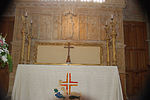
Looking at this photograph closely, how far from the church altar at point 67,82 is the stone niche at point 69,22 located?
2445 mm

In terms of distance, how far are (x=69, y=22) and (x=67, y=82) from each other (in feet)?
10.4

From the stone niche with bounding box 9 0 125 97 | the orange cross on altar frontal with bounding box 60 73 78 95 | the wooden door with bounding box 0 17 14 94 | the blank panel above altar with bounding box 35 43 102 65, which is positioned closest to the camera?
the orange cross on altar frontal with bounding box 60 73 78 95

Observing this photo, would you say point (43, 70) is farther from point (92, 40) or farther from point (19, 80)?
point (92, 40)

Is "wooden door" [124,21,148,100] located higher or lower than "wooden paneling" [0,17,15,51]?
lower

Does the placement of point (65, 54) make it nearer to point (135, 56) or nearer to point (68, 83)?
point (68, 83)

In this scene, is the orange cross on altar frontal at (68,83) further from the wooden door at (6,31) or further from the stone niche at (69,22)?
the wooden door at (6,31)

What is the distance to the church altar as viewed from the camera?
101 inches

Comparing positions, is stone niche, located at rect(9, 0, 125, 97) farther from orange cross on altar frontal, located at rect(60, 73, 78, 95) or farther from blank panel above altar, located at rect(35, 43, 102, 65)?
orange cross on altar frontal, located at rect(60, 73, 78, 95)

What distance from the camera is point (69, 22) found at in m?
5.25

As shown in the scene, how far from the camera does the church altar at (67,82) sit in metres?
2.56

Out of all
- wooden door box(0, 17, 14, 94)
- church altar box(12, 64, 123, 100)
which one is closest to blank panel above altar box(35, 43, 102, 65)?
wooden door box(0, 17, 14, 94)

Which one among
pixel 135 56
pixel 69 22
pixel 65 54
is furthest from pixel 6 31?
pixel 135 56

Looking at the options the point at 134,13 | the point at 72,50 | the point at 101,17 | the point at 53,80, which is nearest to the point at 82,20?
the point at 101,17

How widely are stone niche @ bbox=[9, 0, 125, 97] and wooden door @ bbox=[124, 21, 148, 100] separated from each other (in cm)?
110
